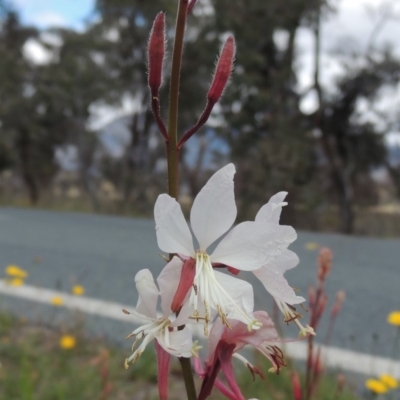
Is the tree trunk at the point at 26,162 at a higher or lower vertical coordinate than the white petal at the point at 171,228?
lower

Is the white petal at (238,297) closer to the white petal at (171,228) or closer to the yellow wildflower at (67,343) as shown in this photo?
the white petal at (171,228)

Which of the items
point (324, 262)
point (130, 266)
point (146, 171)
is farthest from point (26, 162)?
point (324, 262)

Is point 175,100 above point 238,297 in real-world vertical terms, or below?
above

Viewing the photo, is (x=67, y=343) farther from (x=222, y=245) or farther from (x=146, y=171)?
(x=146, y=171)

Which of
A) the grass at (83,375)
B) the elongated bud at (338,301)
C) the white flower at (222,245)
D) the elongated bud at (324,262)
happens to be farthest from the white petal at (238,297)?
the grass at (83,375)

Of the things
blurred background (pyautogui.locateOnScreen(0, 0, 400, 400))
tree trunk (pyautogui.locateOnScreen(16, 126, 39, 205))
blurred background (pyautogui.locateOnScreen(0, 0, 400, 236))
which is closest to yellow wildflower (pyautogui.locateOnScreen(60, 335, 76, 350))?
blurred background (pyautogui.locateOnScreen(0, 0, 400, 400))

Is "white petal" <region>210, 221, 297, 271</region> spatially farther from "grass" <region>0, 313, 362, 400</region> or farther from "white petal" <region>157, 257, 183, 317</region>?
"grass" <region>0, 313, 362, 400</region>
